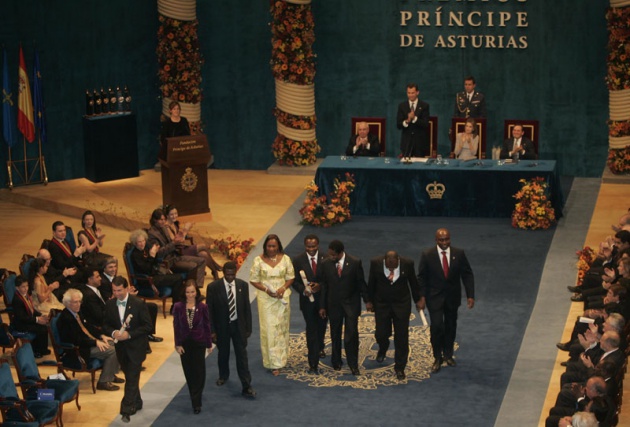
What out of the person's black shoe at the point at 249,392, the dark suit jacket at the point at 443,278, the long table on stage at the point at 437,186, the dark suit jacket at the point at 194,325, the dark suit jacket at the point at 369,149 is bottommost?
the person's black shoe at the point at 249,392

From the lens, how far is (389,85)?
22938mm

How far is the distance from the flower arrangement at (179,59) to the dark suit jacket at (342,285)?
29.2 feet

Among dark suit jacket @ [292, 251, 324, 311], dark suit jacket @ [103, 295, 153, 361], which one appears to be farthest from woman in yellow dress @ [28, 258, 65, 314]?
dark suit jacket @ [292, 251, 324, 311]

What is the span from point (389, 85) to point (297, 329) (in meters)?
7.98

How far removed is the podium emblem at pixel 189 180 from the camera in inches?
752

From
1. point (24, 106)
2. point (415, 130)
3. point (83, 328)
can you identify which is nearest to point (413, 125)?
point (415, 130)

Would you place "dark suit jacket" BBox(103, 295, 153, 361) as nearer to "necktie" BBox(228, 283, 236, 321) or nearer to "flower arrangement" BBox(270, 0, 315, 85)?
"necktie" BBox(228, 283, 236, 321)

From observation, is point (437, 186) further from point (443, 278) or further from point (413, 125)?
point (443, 278)

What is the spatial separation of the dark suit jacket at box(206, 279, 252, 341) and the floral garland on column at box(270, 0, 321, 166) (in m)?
8.84

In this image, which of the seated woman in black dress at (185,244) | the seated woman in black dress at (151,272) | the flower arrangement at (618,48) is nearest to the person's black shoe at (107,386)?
the seated woman in black dress at (151,272)

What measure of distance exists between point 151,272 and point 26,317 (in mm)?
1874

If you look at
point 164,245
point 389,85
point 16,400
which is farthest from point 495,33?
point 16,400

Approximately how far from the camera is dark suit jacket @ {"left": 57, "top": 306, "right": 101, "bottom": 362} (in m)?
14.1

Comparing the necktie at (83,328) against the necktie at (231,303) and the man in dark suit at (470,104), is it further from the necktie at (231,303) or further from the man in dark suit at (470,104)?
the man in dark suit at (470,104)
